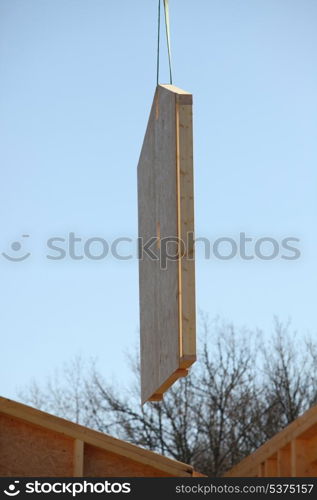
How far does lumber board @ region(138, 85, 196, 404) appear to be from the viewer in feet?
23.5

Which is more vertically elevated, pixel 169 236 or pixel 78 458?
pixel 169 236

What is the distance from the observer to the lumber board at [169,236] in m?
7.15

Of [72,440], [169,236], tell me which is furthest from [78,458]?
[169,236]

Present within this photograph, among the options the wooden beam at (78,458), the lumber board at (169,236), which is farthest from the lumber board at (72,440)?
the lumber board at (169,236)

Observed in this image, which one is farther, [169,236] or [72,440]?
[72,440]

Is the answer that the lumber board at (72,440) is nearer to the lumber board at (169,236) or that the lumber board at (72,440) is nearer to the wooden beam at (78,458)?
the wooden beam at (78,458)

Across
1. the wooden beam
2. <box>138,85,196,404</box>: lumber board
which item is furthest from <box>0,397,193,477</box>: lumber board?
<box>138,85,196,404</box>: lumber board

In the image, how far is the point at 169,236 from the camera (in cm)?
762

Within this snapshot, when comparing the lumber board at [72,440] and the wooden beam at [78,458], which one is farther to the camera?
the wooden beam at [78,458]

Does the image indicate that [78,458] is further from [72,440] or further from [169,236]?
[169,236]

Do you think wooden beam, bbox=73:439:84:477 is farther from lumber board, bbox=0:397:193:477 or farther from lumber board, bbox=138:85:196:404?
lumber board, bbox=138:85:196:404
